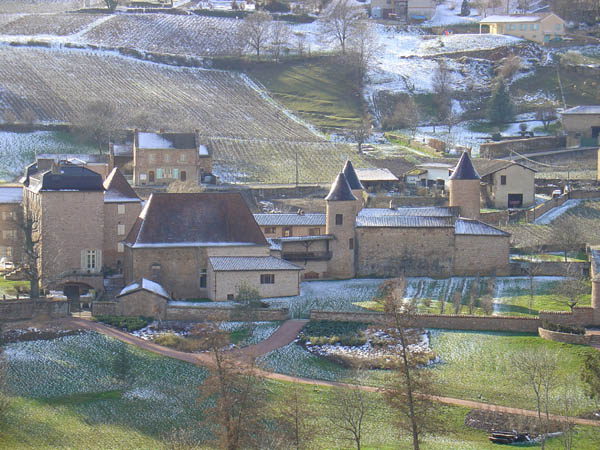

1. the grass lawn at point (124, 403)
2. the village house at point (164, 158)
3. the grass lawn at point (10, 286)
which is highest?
the village house at point (164, 158)

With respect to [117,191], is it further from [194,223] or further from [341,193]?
[341,193]

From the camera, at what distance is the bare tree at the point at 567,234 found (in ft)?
189

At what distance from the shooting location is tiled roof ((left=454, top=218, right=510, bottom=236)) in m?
55.4

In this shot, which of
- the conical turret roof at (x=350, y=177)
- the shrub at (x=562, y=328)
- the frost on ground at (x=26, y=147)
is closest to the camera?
the shrub at (x=562, y=328)

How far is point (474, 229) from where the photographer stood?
55.7 meters

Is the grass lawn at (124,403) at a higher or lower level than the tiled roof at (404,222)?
lower

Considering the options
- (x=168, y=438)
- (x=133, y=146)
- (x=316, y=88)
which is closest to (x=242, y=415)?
(x=168, y=438)

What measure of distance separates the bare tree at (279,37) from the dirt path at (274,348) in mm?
66169

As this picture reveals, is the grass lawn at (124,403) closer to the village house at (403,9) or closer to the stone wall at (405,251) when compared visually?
the stone wall at (405,251)

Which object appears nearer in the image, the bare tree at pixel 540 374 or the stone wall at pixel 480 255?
the bare tree at pixel 540 374

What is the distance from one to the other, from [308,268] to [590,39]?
2634 inches

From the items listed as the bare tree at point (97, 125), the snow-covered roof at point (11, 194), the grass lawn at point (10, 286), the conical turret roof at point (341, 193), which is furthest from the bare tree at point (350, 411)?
the bare tree at point (97, 125)

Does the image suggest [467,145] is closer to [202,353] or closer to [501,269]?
[501,269]

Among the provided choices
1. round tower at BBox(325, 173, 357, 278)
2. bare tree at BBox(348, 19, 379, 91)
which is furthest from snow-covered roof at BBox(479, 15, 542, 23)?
round tower at BBox(325, 173, 357, 278)
